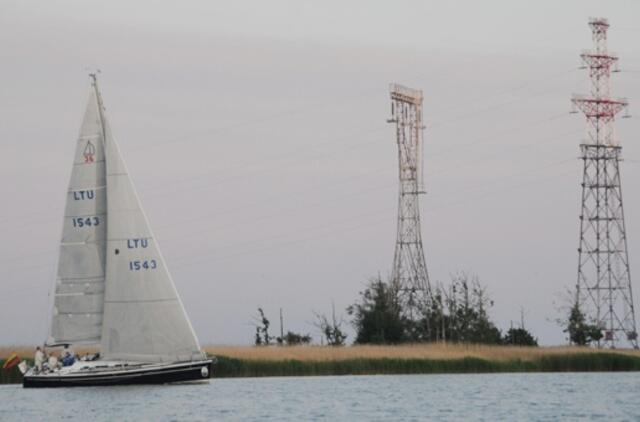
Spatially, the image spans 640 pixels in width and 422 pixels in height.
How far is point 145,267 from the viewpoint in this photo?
6006cm

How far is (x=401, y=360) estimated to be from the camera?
226 ft

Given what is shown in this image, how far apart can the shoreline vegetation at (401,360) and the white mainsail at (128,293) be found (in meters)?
7.14

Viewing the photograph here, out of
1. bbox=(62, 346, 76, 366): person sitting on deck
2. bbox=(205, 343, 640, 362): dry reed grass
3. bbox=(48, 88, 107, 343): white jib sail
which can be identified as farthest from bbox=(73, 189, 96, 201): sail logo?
bbox=(205, 343, 640, 362): dry reed grass

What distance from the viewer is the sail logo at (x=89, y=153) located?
195 ft

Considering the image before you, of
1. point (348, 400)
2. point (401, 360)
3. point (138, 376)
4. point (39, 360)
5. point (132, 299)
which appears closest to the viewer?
point (348, 400)

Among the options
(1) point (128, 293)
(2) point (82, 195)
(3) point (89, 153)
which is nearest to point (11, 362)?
(1) point (128, 293)

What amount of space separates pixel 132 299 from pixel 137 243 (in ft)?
7.24

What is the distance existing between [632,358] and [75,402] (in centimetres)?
3057

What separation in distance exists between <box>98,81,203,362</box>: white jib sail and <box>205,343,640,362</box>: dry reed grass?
290 inches

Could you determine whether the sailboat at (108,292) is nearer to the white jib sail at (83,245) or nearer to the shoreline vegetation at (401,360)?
the white jib sail at (83,245)

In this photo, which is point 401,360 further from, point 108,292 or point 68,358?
point 68,358

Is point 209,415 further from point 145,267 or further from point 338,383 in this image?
point 338,383

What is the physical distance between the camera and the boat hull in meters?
59.3

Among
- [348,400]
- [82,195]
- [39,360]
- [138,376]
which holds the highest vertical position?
[82,195]
